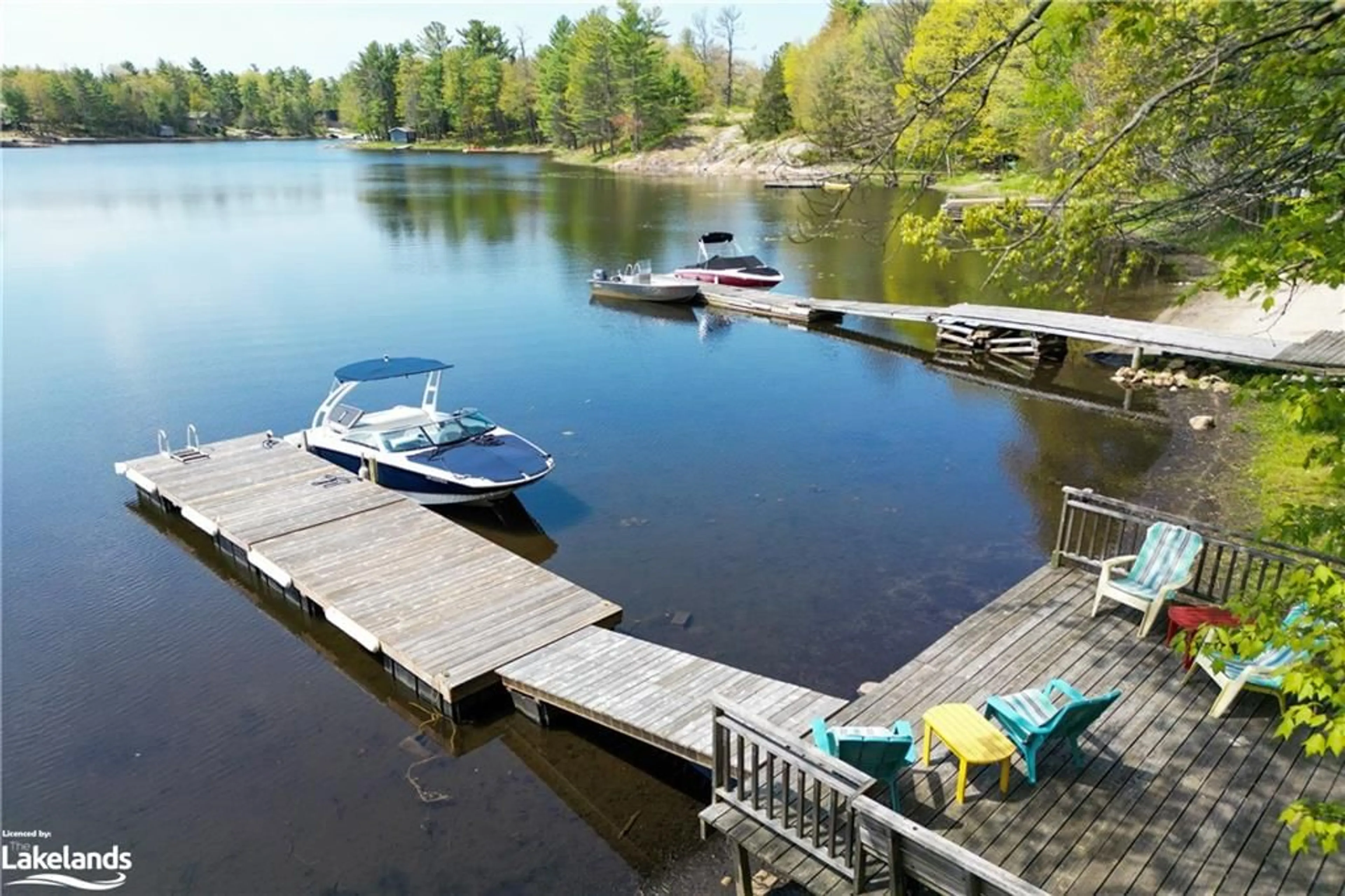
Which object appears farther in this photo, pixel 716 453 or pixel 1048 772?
pixel 716 453

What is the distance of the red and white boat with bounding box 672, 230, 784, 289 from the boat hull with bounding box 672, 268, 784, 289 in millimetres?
13

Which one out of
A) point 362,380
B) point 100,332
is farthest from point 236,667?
point 100,332

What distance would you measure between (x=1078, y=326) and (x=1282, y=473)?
8887 millimetres

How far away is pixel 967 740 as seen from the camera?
6.45 meters

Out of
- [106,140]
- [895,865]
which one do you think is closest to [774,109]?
[895,865]

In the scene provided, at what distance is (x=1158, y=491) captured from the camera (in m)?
14.5

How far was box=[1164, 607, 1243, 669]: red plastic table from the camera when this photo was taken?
7480mm

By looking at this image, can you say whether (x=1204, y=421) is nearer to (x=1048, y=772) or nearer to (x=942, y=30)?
(x=1048, y=772)

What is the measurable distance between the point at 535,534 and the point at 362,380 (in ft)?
14.0

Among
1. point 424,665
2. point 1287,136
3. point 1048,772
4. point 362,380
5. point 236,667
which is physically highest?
point 1287,136

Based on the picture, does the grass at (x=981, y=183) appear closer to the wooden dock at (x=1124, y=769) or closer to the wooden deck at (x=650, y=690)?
the wooden dock at (x=1124, y=769)

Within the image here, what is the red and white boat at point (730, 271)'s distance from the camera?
3109cm

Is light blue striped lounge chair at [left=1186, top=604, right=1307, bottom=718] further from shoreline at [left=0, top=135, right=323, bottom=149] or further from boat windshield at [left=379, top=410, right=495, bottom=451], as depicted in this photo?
shoreline at [left=0, top=135, right=323, bottom=149]

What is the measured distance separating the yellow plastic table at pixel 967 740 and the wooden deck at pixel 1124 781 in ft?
0.45
